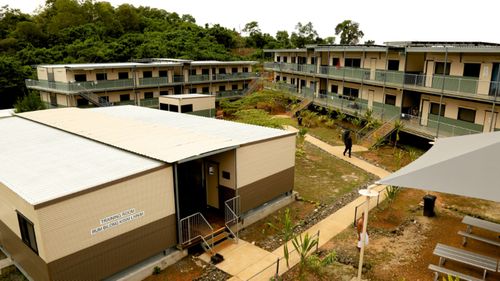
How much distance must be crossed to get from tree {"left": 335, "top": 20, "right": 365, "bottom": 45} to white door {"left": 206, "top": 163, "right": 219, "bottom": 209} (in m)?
88.7

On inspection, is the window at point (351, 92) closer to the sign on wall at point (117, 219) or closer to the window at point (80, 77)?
the window at point (80, 77)

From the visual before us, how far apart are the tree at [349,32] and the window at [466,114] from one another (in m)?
74.9

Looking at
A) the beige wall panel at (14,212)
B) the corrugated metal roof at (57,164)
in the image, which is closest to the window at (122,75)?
the corrugated metal roof at (57,164)

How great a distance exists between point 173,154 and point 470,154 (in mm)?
9942

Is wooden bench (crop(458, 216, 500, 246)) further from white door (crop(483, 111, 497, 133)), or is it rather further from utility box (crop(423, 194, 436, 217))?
white door (crop(483, 111, 497, 133))

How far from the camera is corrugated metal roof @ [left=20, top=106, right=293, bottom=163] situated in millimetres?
13680

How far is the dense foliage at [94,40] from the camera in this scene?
5181cm

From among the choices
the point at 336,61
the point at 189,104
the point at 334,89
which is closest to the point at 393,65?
the point at 336,61

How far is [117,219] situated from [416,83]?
24.9m

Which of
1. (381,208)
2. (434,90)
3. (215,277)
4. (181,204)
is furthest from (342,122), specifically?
(215,277)

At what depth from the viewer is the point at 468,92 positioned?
911 inches

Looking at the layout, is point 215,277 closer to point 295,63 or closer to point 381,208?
point 381,208

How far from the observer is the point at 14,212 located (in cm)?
1085

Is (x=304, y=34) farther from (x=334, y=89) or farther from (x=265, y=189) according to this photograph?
(x=265, y=189)
